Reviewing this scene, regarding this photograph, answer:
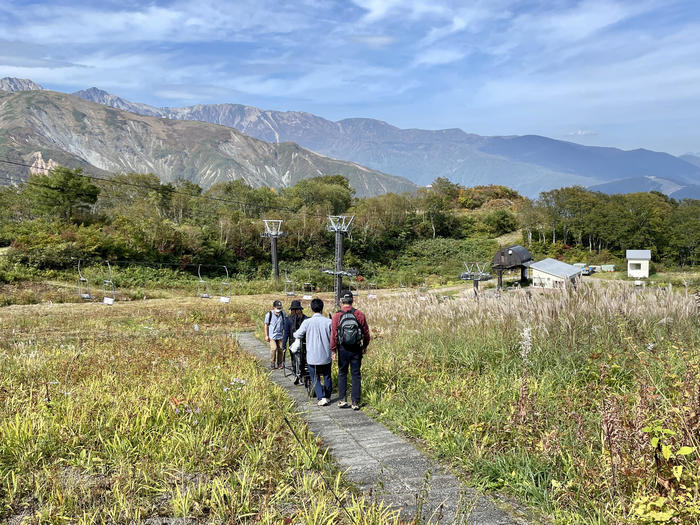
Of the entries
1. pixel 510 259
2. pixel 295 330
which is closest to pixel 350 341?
pixel 295 330

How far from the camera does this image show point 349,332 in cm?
602

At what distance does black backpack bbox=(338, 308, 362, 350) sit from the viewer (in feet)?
19.7

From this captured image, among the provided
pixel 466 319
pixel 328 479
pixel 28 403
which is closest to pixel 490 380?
pixel 466 319

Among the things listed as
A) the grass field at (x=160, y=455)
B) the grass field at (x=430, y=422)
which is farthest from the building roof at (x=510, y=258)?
the grass field at (x=160, y=455)

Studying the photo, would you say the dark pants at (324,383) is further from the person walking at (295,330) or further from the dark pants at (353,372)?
the person walking at (295,330)

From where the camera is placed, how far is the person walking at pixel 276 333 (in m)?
8.98

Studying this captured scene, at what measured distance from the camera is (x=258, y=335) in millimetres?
14344

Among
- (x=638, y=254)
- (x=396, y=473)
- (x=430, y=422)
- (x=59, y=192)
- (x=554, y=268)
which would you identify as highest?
(x=59, y=192)

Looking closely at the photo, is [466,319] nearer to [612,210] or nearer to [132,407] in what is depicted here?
[132,407]

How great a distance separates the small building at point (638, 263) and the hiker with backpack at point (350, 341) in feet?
153

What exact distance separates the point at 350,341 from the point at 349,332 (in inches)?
4.6

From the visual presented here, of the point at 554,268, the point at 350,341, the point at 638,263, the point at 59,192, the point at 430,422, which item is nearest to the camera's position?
the point at 430,422

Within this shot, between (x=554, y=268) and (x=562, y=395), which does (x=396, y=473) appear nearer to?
(x=562, y=395)

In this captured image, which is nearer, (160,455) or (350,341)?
(160,455)
